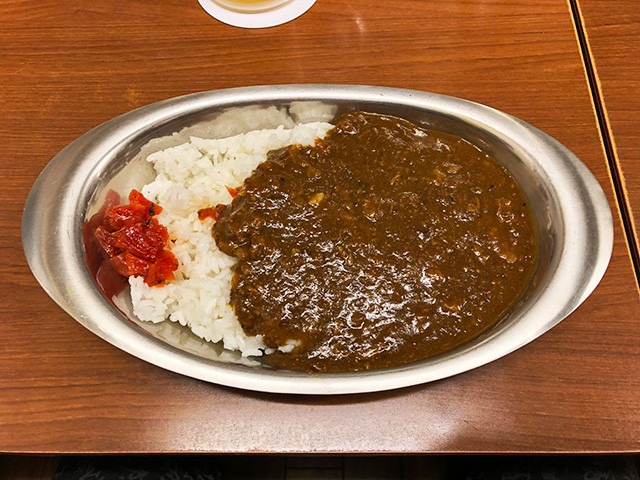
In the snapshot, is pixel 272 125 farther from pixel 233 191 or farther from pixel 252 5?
pixel 252 5

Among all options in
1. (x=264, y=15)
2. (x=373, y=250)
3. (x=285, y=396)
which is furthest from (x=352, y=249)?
(x=264, y=15)

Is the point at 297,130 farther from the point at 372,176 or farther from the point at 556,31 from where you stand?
the point at 556,31

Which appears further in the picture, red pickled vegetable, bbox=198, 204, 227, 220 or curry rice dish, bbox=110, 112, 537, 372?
red pickled vegetable, bbox=198, 204, 227, 220

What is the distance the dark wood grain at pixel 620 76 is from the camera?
6.89ft

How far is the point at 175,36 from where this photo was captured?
8.44 feet

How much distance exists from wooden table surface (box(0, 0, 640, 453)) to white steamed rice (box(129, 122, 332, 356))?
0.65ft

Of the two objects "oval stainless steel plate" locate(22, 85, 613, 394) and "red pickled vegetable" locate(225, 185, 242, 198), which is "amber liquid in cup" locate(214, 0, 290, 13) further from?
"red pickled vegetable" locate(225, 185, 242, 198)

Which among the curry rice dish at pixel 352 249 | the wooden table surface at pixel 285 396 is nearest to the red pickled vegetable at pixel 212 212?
the curry rice dish at pixel 352 249

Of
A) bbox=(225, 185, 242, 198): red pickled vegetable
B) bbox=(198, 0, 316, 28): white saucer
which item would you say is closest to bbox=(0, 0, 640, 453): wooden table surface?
bbox=(198, 0, 316, 28): white saucer

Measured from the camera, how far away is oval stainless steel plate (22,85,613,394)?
1.67 m

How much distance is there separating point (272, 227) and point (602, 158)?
1.38 m

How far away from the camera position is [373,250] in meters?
1.83

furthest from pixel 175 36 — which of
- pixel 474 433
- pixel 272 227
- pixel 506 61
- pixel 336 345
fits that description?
pixel 474 433

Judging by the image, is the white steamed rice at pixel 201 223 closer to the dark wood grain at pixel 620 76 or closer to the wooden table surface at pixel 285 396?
the wooden table surface at pixel 285 396
